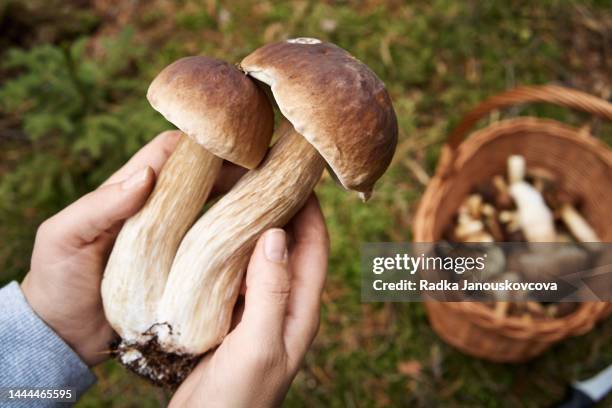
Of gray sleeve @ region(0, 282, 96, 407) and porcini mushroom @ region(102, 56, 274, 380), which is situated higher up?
porcini mushroom @ region(102, 56, 274, 380)

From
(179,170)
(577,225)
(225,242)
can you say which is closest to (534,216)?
(577,225)

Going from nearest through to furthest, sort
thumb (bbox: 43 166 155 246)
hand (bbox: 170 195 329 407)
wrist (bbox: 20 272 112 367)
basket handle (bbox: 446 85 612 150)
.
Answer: hand (bbox: 170 195 329 407) < thumb (bbox: 43 166 155 246) < wrist (bbox: 20 272 112 367) < basket handle (bbox: 446 85 612 150)

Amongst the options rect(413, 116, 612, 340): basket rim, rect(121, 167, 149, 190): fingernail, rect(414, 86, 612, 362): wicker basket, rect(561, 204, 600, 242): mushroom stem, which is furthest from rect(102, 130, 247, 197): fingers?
rect(561, 204, 600, 242): mushroom stem

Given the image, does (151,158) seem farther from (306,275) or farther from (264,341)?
(264,341)

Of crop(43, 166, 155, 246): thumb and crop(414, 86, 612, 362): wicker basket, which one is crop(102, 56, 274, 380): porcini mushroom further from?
crop(414, 86, 612, 362): wicker basket

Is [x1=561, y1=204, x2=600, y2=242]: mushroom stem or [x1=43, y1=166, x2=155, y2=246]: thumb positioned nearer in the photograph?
[x1=43, y1=166, x2=155, y2=246]: thumb

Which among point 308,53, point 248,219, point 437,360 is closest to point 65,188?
point 248,219

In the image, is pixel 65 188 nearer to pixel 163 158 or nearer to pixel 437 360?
pixel 163 158
